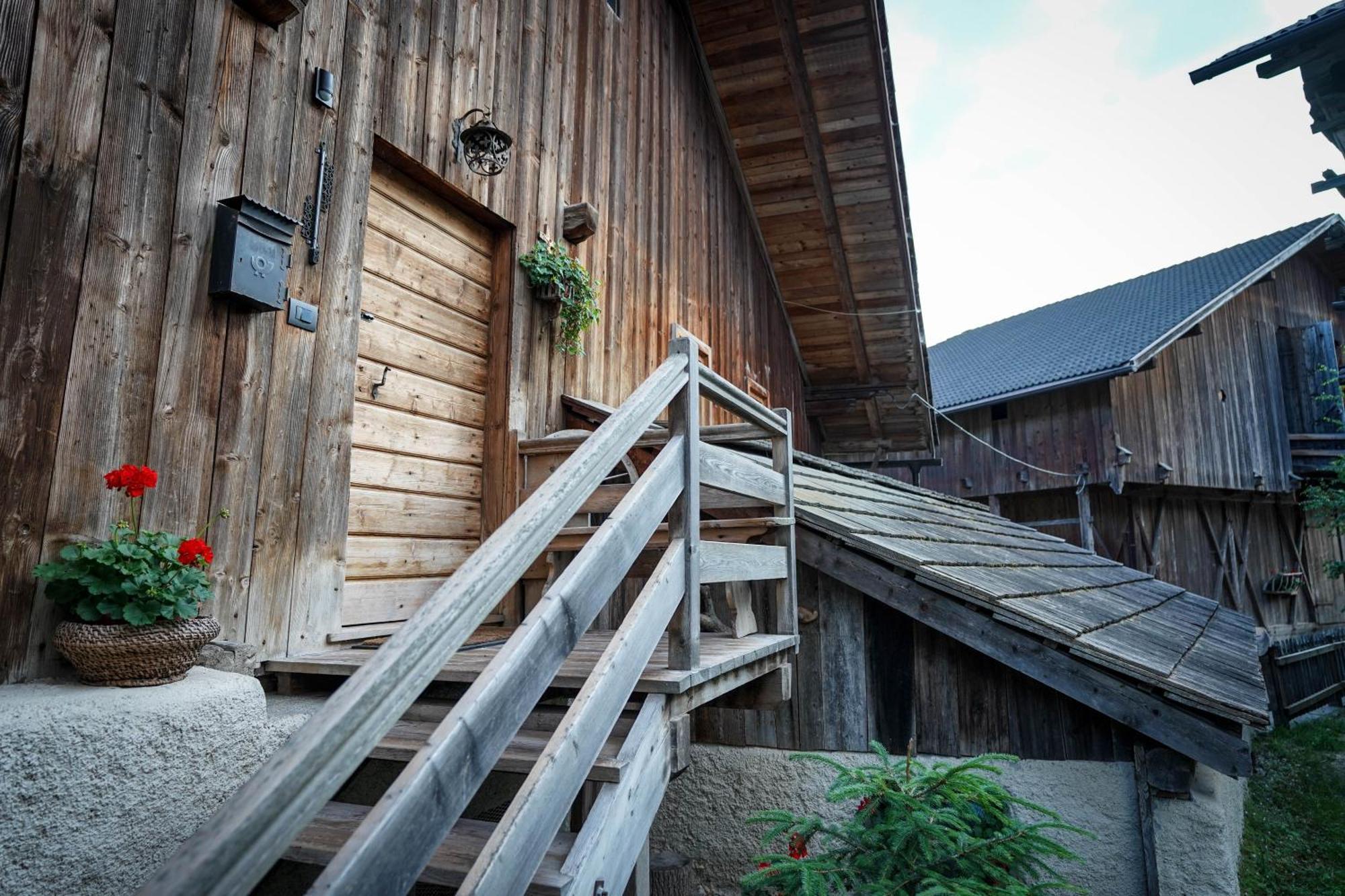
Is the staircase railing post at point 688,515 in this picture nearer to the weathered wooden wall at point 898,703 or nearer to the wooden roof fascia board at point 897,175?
the weathered wooden wall at point 898,703

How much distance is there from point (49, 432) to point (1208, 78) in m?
9.38

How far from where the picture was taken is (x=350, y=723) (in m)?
1.11

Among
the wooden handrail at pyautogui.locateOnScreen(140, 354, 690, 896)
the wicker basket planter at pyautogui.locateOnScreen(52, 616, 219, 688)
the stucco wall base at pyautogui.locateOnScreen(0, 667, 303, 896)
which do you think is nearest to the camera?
the wooden handrail at pyautogui.locateOnScreen(140, 354, 690, 896)

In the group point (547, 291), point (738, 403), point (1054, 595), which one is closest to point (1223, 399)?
point (1054, 595)

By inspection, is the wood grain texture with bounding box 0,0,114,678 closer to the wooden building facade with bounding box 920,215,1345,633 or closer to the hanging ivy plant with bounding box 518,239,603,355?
the hanging ivy plant with bounding box 518,239,603,355

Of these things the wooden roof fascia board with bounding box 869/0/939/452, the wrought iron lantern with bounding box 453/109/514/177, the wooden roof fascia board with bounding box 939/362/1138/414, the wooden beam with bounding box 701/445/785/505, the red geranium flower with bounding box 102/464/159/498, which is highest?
the wooden roof fascia board with bounding box 869/0/939/452

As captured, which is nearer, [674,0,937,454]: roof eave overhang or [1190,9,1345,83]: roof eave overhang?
[1190,9,1345,83]: roof eave overhang

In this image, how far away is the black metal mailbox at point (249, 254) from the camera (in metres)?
2.74

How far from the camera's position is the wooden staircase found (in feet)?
3.48

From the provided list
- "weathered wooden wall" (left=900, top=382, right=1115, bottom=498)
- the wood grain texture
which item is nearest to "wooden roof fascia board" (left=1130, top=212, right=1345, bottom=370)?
"weathered wooden wall" (left=900, top=382, right=1115, bottom=498)

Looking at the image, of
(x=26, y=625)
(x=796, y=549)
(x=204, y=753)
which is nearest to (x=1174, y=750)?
(x=796, y=549)

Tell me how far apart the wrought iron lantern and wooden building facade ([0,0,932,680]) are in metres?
0.07

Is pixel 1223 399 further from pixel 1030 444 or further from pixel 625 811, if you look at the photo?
pixel 625 811

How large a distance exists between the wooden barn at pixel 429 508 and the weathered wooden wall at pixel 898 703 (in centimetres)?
2
